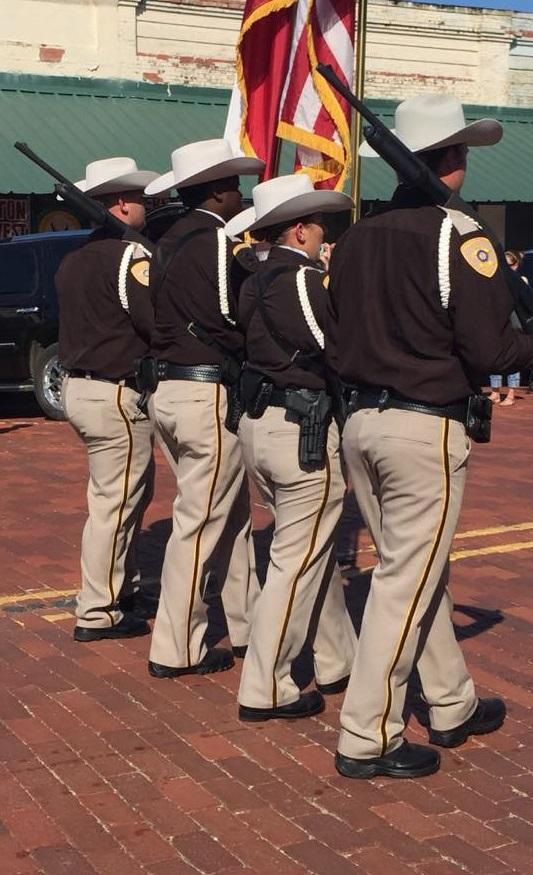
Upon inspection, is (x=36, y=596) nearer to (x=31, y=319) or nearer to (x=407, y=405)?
(x=407, y=405)

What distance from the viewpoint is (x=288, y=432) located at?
5.18m

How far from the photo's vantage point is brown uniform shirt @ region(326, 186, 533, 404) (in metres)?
4.39

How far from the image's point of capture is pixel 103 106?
2070 centimetres

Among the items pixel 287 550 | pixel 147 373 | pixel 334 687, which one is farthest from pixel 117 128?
pixel 287 550

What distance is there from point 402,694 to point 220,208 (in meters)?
2.16

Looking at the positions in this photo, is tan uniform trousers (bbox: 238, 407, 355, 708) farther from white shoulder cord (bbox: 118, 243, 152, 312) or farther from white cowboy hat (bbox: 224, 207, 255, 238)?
white shoulder cord (bbox: 118, 243, 152, 312)

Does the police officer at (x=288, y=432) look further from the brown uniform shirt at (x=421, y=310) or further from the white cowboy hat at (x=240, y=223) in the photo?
the brown uniform shirt at (x=421, y=310)

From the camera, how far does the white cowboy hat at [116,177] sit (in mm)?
6430

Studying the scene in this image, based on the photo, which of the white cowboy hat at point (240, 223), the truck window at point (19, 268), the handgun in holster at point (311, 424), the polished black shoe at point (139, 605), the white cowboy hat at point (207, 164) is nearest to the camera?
the handgun in holster at point (311, 424)

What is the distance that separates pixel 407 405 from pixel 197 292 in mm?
1332

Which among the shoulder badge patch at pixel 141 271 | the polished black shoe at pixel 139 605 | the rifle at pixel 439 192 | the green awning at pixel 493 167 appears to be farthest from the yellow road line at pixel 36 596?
the green awning at pixel 493 167

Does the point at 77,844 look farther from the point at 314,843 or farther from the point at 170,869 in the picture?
the point at 314,843

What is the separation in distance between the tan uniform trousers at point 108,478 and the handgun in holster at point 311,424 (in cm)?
147

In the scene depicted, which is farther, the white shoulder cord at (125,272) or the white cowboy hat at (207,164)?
the white shoulder cord at (125,272)
